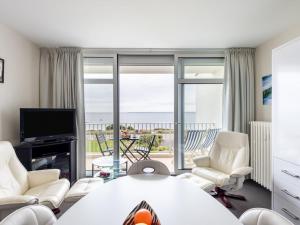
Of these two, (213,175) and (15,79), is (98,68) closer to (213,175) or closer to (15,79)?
(15,79)

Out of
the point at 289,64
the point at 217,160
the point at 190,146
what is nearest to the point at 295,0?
the point at 289,64

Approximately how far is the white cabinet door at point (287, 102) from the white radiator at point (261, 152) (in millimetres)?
885

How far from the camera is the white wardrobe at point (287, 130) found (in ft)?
6.70

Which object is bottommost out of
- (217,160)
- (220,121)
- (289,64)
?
(217,160)

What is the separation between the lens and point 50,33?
312 centimetres

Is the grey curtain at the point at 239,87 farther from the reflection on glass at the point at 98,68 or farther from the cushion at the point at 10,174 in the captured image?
the cushion at the point at 10,174

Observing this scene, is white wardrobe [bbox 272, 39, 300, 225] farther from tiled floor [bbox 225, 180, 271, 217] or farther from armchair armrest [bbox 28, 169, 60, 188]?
armchair armrest [bbox 28, 169, 60, 188]

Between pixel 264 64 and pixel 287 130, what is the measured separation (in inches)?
71.0

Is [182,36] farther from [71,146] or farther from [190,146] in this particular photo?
[71,146]

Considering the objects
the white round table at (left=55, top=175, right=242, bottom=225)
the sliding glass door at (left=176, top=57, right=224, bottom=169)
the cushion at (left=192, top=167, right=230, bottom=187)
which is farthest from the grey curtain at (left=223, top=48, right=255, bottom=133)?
the white round table at (left=55, top=175, right=242, bottom=225)

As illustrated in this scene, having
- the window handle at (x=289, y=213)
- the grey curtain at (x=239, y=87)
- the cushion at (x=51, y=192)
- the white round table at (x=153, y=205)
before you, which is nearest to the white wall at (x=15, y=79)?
the cushion at (x=51, y=192)

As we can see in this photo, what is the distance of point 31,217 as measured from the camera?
3.62ft

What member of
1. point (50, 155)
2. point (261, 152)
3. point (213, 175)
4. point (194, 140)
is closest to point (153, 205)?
point (213, 175)

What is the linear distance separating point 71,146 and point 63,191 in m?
1.25
